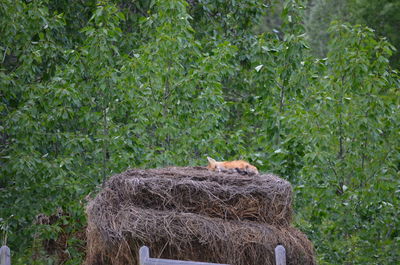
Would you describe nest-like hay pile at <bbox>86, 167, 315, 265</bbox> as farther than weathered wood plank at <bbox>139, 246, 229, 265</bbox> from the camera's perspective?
Yes

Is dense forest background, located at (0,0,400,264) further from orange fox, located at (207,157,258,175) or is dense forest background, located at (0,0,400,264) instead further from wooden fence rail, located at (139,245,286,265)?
wooden fence rail, located at (139,245,286,265)

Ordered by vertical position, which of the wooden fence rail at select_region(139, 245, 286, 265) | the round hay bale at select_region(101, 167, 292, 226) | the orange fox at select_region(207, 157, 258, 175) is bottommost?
the wooden fence rail at select_region(139, 245, 286, 265)

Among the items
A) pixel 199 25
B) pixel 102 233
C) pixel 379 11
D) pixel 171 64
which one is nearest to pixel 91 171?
pixel 171 64

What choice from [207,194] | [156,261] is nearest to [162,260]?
[156,261]

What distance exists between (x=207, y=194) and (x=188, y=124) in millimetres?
4925

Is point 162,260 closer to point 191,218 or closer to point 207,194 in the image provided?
point 191,218

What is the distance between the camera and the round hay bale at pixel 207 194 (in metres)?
8.00

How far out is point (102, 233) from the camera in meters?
7.93

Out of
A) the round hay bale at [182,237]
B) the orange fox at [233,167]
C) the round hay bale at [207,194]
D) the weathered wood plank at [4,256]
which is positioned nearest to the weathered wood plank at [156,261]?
the round hay bale at [182,237]

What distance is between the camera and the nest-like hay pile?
7.86 metres

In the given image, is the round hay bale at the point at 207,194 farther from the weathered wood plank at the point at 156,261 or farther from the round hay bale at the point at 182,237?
the weathered wood plank at the point at 156,261

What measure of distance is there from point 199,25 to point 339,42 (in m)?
4.92

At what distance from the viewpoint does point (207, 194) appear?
7.99 metres

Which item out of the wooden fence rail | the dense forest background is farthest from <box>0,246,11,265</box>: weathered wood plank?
the dense forest background
